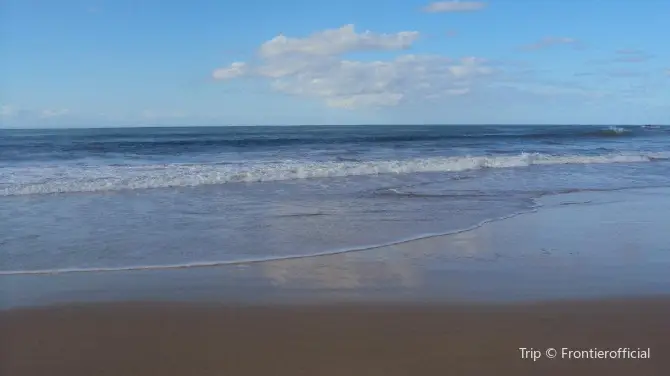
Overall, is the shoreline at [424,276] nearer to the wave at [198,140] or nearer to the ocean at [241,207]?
the ocean at [241,207]

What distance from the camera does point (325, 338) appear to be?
416 centimetres

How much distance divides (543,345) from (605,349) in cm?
41

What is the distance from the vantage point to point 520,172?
1692 cm

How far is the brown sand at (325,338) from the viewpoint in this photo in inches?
145

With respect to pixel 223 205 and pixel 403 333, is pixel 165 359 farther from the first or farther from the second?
pixel 223 205

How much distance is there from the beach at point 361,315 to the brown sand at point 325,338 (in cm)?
1

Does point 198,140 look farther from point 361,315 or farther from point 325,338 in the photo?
point 325,338

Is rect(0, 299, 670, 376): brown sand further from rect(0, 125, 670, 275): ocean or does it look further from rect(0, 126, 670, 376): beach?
rect(0, 125, 670, 275): ocean

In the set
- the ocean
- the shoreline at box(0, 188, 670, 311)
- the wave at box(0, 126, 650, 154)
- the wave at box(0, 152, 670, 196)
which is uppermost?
the wave at box(0, 126, 650, 154)

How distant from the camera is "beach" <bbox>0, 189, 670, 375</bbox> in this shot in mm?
3771

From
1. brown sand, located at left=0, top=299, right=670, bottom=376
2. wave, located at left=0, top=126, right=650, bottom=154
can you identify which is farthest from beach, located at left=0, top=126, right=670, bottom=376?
wave, located at left=0, top=126, right=650, bottom=154

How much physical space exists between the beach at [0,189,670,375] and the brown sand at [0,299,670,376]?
15 mm

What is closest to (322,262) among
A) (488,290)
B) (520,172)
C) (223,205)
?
(488,290)

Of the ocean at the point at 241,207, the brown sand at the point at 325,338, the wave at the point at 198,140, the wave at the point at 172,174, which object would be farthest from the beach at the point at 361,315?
the wave at the point at 198,140
